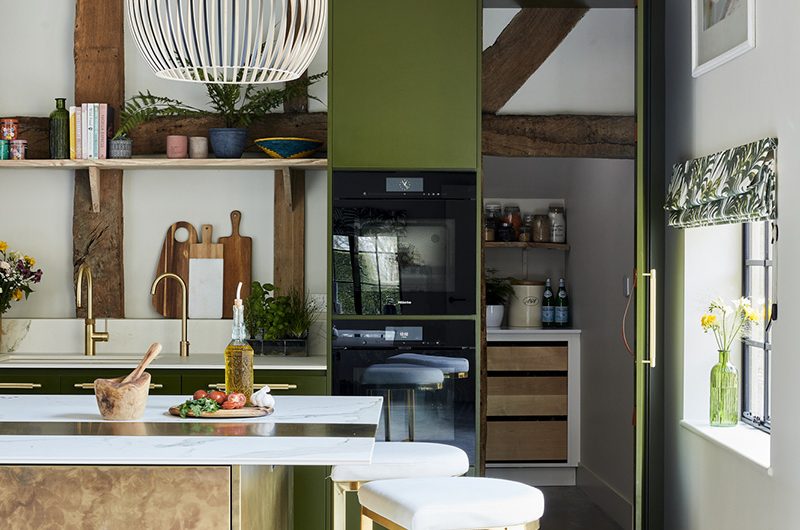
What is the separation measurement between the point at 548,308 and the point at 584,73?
5.63ft

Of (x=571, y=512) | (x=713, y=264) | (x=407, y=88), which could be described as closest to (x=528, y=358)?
(x=571, y=512)

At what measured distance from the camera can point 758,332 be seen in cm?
381

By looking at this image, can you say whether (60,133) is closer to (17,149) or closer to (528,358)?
(17,149)

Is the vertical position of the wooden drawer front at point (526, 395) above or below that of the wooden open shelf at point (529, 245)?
below

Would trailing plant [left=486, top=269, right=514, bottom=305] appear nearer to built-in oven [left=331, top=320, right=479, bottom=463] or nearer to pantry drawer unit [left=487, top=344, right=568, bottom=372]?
pantry drawer unit [left=487, top=344, right=568, bottom=372]

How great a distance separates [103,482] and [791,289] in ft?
6.75

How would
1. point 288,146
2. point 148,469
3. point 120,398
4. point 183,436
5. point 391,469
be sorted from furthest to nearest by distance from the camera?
point 288,146, point 391,469, point 120,398, point 183,436, point 148,469

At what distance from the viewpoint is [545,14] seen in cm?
491

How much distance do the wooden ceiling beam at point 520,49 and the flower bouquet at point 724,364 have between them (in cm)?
158

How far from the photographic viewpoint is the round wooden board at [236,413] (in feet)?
9.21

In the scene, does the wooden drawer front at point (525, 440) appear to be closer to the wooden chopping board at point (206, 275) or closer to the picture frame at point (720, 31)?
the wooden chopping board at point (206, 275)

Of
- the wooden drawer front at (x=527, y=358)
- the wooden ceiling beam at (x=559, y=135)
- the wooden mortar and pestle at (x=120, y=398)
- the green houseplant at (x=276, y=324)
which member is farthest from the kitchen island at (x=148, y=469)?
the wooden drawer front at (x=527, y=358)

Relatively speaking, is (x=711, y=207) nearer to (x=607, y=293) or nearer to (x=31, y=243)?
(x=607, y=293)

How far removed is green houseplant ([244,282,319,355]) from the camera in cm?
451
